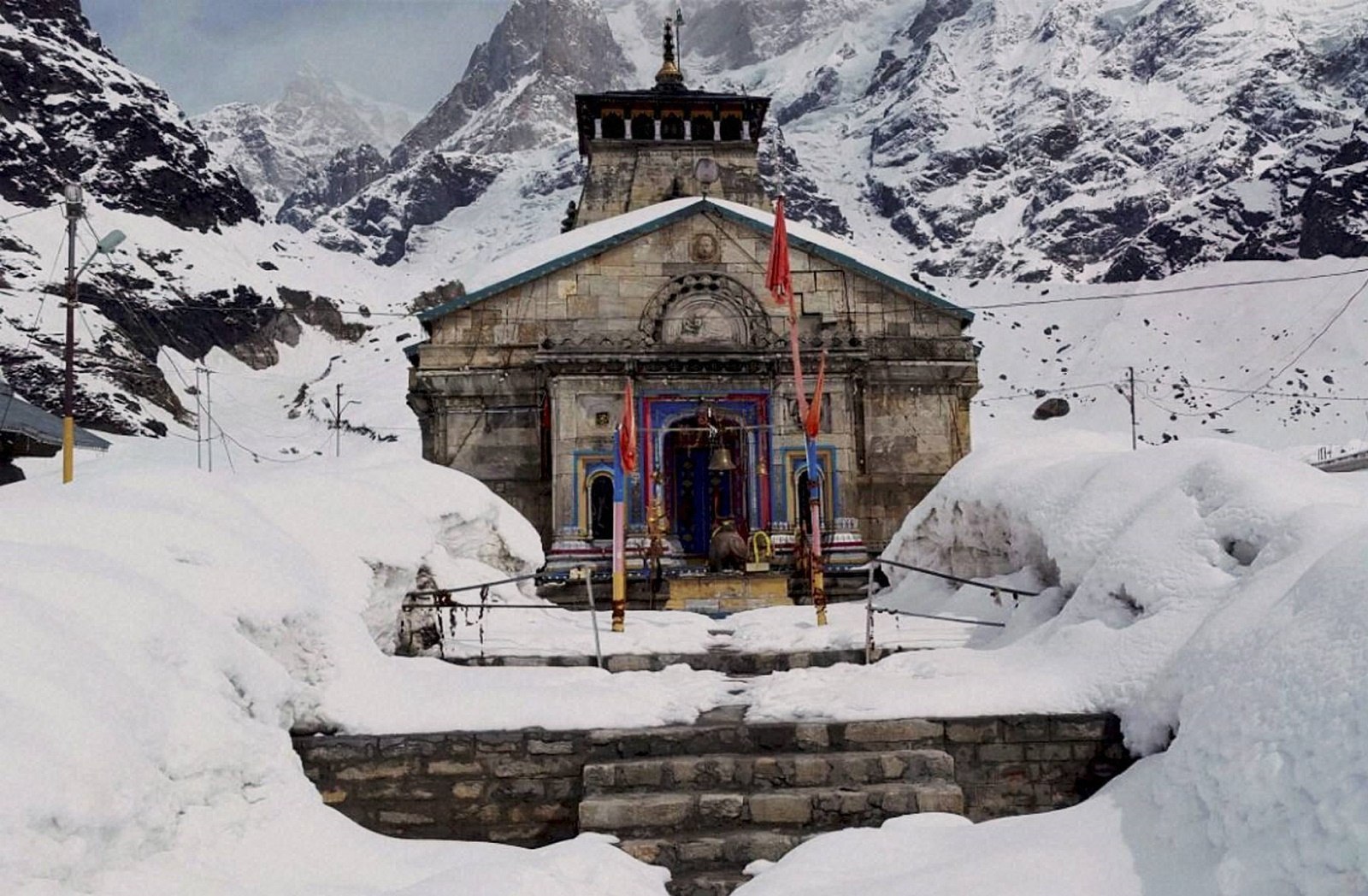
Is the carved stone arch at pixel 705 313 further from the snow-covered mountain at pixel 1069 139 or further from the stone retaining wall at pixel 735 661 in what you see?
the snow-covered mountain at pixel 1069 139

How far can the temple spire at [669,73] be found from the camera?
34156 millimetres

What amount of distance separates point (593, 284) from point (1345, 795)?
19.8 m

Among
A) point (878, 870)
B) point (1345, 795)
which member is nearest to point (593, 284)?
point (878, 870)

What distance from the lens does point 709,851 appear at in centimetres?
758

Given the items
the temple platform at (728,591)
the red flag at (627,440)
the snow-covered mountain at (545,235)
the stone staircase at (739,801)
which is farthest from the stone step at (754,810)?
the snow-covered mountain at (545,235)

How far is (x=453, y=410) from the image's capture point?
2352 centimetres

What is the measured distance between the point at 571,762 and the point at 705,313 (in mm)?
15959

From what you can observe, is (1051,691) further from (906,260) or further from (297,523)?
(906,260)

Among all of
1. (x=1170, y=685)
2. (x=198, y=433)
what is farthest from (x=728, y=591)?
(x=198, y=433)

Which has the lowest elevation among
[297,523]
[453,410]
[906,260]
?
[297,523]

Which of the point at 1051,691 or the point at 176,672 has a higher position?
the point at 176,672

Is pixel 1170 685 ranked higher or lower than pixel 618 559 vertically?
lower

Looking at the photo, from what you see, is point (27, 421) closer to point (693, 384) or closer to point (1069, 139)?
point (693, 384)

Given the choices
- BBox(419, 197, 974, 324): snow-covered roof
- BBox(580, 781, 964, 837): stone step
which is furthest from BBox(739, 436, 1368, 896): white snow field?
BBox(419, 197, 974, 324): snow-covered roof
